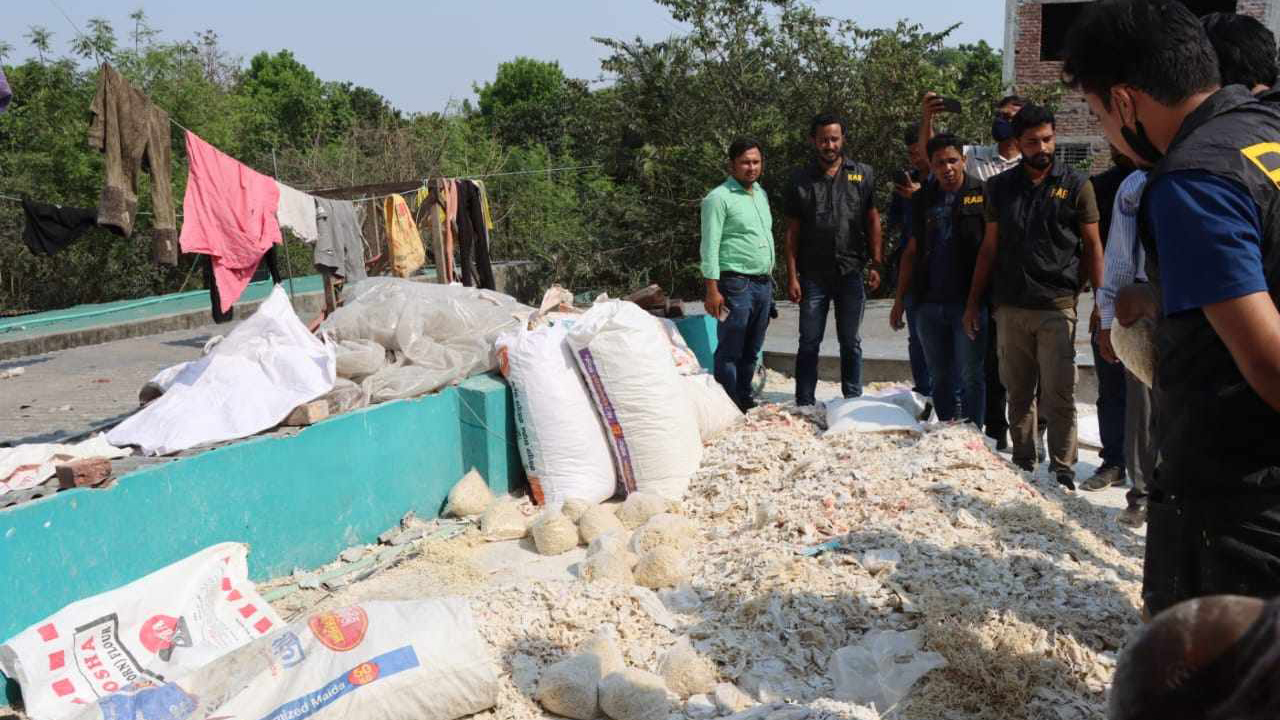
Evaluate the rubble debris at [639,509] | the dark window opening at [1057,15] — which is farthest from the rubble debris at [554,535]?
the dark window opening at [1057,15]

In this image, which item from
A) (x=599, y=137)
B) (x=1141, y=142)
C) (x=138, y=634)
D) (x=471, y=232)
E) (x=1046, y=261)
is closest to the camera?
(x=1141, y=142)

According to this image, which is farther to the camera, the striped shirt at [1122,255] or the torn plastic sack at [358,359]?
the torn plastic sack at [358,359]

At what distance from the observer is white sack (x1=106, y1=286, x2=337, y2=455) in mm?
3895

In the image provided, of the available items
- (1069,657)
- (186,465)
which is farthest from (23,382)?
(1069,657)

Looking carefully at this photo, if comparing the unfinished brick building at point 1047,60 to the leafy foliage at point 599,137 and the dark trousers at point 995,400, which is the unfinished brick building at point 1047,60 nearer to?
the leafy foliage at point 599,137

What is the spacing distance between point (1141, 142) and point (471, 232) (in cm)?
701

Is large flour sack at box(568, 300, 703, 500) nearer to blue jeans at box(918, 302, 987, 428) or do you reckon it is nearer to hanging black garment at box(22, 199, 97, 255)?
blue jeans at box(918, 302, 987, 428)

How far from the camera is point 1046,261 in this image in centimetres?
455

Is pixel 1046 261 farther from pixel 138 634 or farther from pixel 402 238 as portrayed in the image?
pixel 402 238

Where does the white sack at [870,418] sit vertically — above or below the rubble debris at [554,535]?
above

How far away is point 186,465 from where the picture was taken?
11.5 feet

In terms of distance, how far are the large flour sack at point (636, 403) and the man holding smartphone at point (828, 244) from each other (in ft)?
4.85

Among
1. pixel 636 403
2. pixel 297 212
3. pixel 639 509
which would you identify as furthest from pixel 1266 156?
pixel 297 212

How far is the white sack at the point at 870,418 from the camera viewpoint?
490 centimetres
